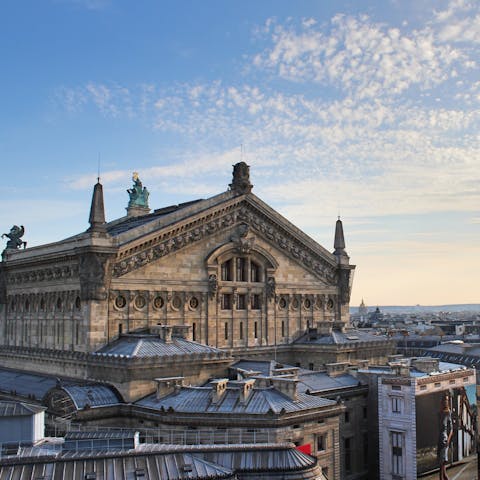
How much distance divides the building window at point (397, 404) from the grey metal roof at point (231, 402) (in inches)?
383

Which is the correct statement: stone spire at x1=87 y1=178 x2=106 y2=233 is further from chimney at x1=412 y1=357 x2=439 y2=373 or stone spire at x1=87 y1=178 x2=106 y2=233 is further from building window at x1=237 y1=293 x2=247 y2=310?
chimney at x1=412 y1=357 x2=439 y2=373

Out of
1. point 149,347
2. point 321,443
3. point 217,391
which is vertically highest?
point 149,347

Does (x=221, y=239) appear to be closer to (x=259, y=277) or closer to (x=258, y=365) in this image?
(x=259, y=277)

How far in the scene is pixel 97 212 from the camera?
61500mm

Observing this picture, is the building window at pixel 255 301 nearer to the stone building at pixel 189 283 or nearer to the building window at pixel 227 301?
the stone building at pixel 189 283

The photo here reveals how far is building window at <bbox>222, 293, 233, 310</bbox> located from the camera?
233ft

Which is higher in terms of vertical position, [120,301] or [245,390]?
[120,301]

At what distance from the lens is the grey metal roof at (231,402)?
52.5m

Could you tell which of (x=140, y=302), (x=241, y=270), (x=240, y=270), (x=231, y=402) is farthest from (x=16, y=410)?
(x=241, y=270)

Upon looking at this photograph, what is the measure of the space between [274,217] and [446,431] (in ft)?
90.2

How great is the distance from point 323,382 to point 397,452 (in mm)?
8979

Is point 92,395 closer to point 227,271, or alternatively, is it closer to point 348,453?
point 227,271

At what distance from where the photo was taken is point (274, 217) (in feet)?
247

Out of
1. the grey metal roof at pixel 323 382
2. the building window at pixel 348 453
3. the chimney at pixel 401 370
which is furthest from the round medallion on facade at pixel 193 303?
the chimney at pixel 401 370
